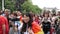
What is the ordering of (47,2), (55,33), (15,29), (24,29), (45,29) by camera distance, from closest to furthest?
(24,29) < (15,29) < (45,29) < (55,33) < (47,2)

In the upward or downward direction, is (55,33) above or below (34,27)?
below

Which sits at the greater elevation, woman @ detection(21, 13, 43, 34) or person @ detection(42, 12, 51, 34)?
woman @ detection(21, 13, 43, 34)

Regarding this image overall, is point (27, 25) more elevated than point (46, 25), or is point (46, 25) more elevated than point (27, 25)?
point (27, 25)

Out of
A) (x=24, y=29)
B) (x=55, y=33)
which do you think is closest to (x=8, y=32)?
(x=24, y=29)

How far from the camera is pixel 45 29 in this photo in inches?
461

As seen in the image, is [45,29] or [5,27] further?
[45,29]

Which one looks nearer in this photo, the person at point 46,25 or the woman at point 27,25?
the woman at point 27,25

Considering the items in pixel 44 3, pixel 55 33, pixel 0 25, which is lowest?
pixel 44 3

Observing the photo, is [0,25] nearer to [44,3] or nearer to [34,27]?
[34,27]

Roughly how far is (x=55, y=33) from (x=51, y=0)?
191 ft

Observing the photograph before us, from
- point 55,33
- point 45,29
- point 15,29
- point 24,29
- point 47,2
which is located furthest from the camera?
point 47,2

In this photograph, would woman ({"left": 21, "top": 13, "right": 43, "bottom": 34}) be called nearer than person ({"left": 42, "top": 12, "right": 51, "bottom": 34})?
Yes

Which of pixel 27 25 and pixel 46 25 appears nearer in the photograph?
pixel 27 25

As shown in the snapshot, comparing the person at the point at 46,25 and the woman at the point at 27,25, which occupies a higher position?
the woman at the point at 27,25
